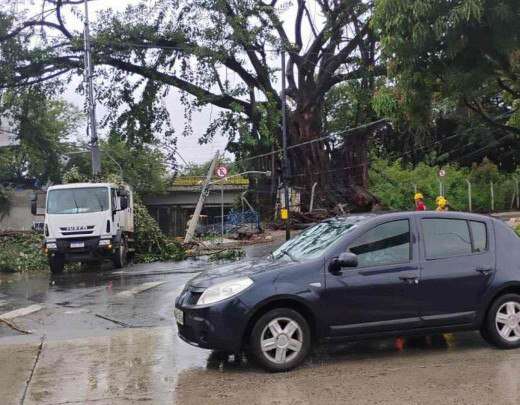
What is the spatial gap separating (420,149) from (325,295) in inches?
1237

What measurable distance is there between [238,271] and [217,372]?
1034 millimetres

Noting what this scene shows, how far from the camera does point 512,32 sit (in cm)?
834

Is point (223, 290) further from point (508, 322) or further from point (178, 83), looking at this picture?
point (178, 83)

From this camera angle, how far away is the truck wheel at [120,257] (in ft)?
61.4

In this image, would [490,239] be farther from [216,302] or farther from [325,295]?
[216,302]

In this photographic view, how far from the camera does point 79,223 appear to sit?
17844 mm

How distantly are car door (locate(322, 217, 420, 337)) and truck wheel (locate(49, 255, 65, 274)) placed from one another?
13.4 meters

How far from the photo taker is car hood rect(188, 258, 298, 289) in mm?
6445

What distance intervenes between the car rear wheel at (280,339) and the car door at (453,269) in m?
1.34

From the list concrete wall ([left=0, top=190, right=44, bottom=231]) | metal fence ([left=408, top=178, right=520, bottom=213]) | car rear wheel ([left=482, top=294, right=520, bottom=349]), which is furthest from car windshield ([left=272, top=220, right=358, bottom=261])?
metal fence ([left=408, top=178, right=520, bottom=213])

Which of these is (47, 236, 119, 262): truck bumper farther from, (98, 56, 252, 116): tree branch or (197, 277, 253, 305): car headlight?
(98, 56, 252, 116): tree branch

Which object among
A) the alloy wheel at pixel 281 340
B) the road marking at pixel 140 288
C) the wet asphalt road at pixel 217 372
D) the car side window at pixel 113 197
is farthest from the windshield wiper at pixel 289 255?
the car side window at pixel 113 197

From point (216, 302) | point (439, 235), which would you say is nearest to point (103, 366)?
point (216, 302)

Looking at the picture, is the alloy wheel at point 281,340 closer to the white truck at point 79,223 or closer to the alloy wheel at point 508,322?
the alloy wheel at point 508,322
